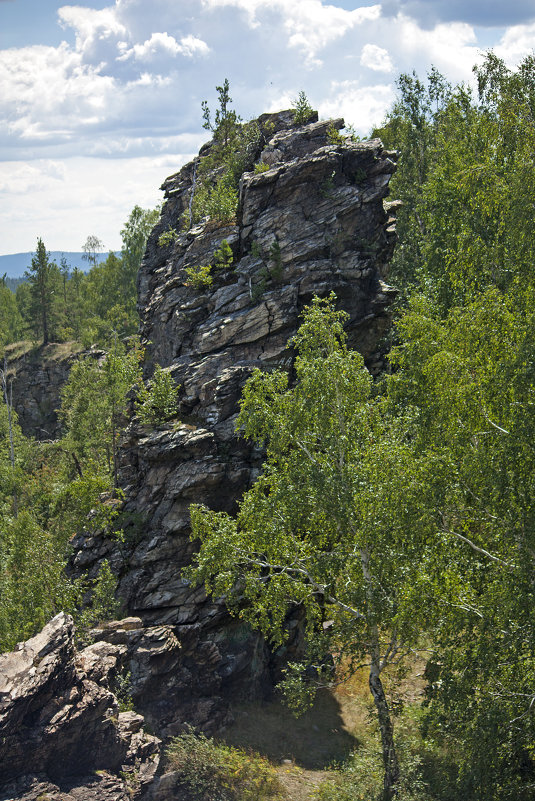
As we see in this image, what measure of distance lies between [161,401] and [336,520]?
41.7 ft

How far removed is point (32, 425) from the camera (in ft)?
258

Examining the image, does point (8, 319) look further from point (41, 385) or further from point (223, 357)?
point (223, 357)

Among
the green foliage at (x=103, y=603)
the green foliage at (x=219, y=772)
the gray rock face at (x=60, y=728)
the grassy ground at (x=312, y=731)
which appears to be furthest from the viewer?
the green foliage at (x=103, y=603)

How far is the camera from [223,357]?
97.5 ft

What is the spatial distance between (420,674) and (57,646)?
1554cm

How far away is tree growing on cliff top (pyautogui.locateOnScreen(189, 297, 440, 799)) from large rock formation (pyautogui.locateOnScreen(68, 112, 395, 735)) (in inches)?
193

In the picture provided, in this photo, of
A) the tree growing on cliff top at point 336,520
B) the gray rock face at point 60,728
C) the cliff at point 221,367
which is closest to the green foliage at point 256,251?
the cliff at point 221,367

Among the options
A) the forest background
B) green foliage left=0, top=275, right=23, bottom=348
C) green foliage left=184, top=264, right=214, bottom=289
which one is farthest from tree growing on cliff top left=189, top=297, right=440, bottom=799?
green foliage left=0, top=275, right=23, bottom=348

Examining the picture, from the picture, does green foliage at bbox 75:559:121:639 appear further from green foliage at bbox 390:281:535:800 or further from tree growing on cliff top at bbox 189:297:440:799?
green foliage at bbox 390:281:535:800

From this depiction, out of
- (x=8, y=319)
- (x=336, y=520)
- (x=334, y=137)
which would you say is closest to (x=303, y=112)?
(x=334, y=137)

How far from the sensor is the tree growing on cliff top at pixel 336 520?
17953 millimetres

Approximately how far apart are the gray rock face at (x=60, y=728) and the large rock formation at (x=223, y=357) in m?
2.69

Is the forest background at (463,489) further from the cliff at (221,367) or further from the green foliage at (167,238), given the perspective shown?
the green foliage at (167,238)

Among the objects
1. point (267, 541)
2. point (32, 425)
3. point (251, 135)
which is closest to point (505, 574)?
point (267, 541)
